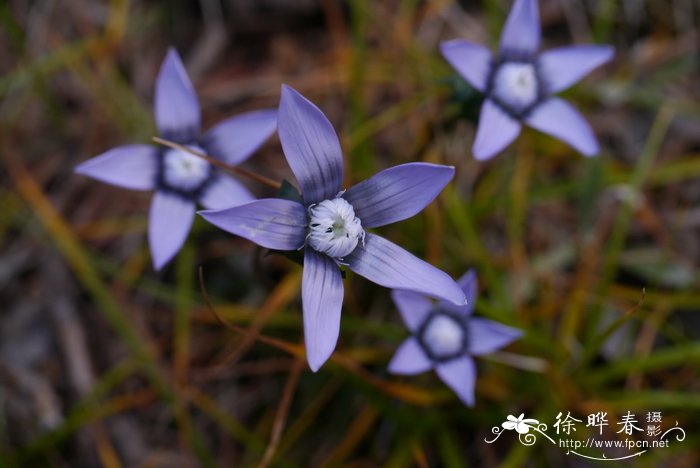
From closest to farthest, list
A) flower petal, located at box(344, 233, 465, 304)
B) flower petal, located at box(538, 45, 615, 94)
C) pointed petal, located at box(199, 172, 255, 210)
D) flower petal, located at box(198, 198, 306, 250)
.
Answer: flower petal, located at box(198, 198, 306, 250) < flower petal, located at box(344, 233, 465, 304) < pointed petal, located at box(199, 172, 255, 210) < flower petal, located at box(538, 45, 615, 94)

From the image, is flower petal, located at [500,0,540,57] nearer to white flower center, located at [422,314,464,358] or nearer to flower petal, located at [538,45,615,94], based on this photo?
Result: flower petal, located at [538,45,615,94]

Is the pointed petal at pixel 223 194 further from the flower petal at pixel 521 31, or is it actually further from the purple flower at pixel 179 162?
the flower petal at pixel 521 31

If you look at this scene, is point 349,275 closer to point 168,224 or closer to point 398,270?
point 168,224

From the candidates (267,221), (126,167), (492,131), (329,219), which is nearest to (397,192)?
(329,219)

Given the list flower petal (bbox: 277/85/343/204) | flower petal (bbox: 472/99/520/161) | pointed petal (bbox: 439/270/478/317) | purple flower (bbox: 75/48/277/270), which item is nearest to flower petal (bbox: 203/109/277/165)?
purple flower (bbox: 75/48/277/270)

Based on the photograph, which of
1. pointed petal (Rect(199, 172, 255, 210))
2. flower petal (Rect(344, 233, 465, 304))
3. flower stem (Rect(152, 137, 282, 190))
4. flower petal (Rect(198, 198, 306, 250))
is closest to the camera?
flower petal (Rect(198, 198, 306, 250))

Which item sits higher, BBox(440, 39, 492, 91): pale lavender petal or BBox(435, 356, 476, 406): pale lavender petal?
BBox(440, 39, 492, 91): pale lavender petal
